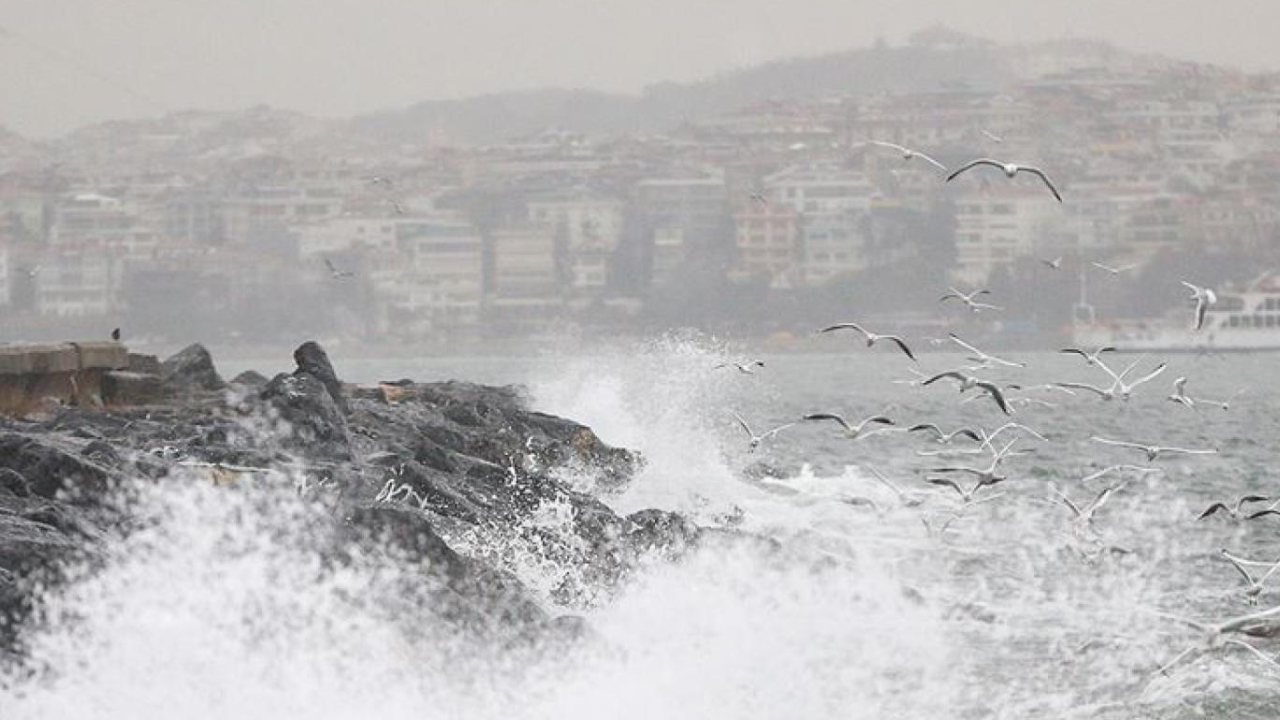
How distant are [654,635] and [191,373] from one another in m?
9.63

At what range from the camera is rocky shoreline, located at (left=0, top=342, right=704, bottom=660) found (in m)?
10.1

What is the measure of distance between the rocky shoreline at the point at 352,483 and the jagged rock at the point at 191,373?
0.19 feet

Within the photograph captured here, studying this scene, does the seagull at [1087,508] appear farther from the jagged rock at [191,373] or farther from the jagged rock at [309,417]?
the jagged rock at [191,373]

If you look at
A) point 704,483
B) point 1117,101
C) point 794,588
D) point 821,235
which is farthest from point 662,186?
point 794,588

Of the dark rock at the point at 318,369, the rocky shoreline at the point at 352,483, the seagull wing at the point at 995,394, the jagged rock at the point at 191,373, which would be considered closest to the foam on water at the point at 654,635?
the rocky shoreline at the point at 352,483

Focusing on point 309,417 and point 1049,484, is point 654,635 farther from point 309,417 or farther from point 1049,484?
point 1049,484

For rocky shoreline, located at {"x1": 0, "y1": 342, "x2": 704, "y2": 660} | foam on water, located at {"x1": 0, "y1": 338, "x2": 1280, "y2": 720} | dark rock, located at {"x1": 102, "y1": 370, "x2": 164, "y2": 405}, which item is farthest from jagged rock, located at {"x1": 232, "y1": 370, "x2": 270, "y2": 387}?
foam on water, located at {"x1": 0, "y1": 338, "x2": 1280, "y2": 720}

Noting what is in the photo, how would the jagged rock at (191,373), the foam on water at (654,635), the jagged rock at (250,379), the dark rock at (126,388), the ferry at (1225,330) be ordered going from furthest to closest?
the ferry at (1225,330) → the jagged rock at (250,379) → the jagged rock at (191,373) → the dark rock at (126,388) → the foam on water at (654,635)

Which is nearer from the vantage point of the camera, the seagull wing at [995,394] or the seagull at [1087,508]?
the seagull wing at [995,394]

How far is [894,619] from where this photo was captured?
13.1 meters

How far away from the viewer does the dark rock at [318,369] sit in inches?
664

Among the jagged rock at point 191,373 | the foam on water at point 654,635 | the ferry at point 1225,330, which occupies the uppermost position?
the jagged rock at point 191,373

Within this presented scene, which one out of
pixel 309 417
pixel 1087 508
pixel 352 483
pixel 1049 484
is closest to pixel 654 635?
pixel 352 483

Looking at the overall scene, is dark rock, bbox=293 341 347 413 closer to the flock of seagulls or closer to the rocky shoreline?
the rocky shoreline
